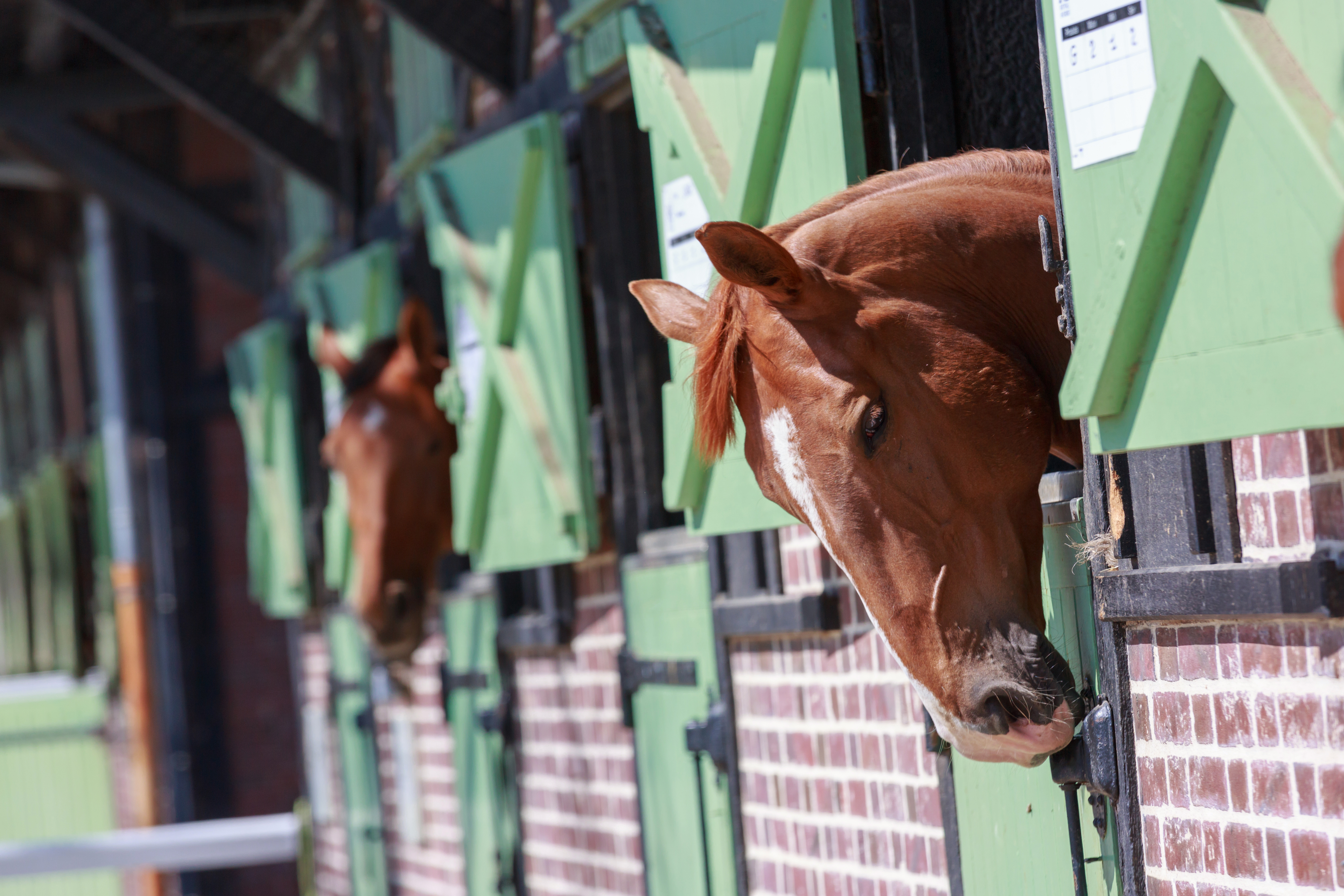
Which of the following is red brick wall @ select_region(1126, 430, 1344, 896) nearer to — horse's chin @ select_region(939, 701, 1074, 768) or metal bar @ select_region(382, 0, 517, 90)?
horse's chin @ select_region(939, 701, 1074, 768)

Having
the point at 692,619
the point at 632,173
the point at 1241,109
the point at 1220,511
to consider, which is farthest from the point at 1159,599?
the point at 632,173

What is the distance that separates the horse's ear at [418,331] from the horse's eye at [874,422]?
3402mm

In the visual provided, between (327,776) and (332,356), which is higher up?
(332,356)

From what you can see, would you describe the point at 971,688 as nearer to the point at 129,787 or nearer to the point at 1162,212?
the point at 1162,212

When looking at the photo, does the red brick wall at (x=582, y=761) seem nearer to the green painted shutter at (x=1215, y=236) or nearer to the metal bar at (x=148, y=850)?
the metal bar at (x=148, y=850)

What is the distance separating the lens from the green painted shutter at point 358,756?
7.46 metres

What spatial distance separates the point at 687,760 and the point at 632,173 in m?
1.71

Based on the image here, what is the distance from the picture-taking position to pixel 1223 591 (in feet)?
7.86

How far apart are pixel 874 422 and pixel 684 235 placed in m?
1.42

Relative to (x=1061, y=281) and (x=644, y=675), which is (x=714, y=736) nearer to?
(x=644, y=675)

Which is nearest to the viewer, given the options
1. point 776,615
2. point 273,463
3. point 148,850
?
point 776,615

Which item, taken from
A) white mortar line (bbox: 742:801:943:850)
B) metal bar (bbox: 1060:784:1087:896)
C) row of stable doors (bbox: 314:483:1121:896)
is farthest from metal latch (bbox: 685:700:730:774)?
metal bar (bbox: 1060:784:1087:896)

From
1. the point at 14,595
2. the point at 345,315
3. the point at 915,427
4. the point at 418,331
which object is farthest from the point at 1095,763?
the point at 14,595

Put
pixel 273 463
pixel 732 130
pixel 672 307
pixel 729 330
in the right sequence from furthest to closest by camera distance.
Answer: pixel 273 463 → pixel 732 130 → pixel 672 307 → pixel 729 330
